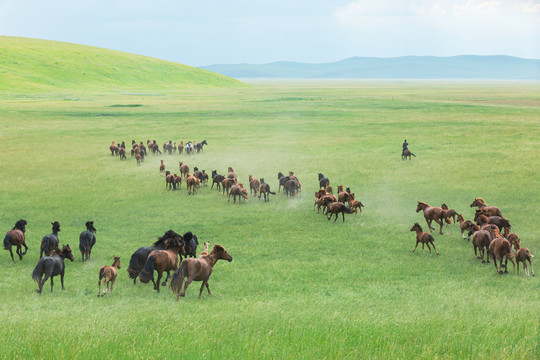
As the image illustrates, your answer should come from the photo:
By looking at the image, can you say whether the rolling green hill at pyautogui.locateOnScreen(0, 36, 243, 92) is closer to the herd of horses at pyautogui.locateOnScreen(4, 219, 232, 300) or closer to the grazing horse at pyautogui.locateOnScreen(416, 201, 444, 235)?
the herd of horses at pyautogui.locateOnScreen(4, 219, 232, 300)

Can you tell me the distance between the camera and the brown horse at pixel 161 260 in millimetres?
12281

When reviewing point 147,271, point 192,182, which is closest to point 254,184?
point 192,182

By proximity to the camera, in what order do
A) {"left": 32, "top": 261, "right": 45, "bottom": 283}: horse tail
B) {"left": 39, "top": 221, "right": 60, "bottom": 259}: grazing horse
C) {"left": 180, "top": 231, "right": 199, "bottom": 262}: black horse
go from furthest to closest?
1. {"left": 39, "top": 221, "right": 60, "bottom": 259}: grazing horse
2. {"left": 180, "top": 231, "right": 199, "bottom": 262}: black horse
3. {"left": 32, "top": 261, "right": 45, "bottom": 283}: horse tail

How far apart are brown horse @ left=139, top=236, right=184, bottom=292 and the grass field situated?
1.78 feet

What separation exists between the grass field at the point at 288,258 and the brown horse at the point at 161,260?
21.4 inches

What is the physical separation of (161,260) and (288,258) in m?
4.79

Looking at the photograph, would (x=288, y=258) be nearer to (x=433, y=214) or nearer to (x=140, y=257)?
(x=140, y=257)

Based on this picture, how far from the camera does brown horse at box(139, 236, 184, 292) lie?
12.3 meters

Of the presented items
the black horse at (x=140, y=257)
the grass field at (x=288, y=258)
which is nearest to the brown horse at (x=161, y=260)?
the black horse at (x=140, y=257)

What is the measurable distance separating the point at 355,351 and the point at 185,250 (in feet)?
25.3

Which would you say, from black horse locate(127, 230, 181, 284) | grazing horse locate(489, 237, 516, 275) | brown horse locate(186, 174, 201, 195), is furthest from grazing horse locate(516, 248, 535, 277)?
brown horse locate(186, 174, 201, 195)

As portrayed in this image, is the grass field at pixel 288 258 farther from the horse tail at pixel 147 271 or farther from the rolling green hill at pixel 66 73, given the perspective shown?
the rolling green hill at pixel 66 73

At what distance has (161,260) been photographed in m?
12.6

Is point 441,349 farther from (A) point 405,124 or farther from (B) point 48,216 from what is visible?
(A) point 405,124
